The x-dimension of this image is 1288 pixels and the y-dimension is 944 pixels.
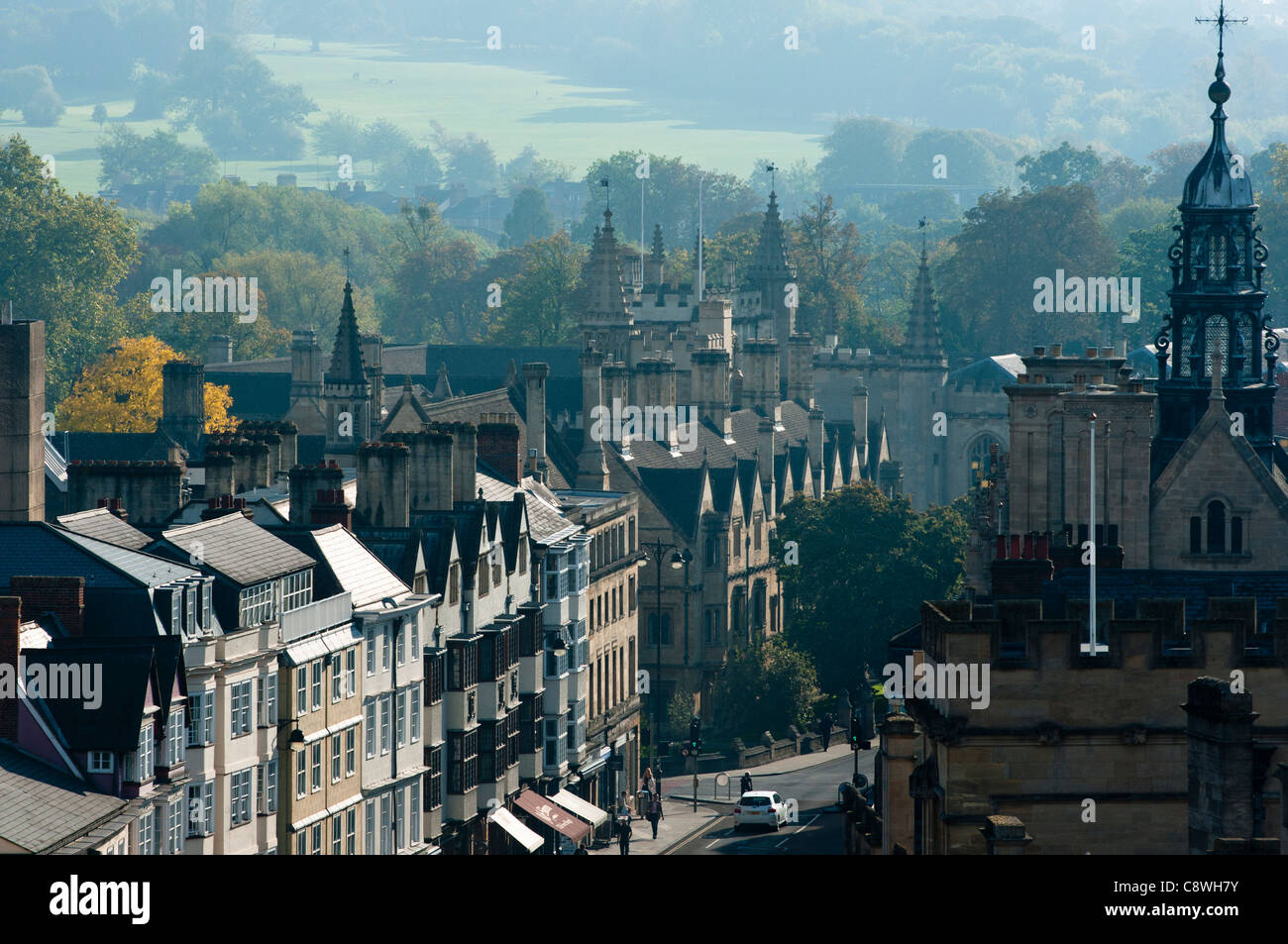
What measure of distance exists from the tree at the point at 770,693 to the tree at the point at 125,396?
155 ft

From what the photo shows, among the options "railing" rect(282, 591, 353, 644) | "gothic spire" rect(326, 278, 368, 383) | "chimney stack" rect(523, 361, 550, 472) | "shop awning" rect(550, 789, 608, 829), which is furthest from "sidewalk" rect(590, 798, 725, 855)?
"gothic spire" rect(326, 278, 368, 383)

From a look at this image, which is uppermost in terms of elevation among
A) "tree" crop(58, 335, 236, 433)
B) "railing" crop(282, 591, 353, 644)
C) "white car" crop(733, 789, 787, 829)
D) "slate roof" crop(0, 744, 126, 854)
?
A: "tree" crop(58, 335, 236, 433)

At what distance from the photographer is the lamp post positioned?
104250 mm

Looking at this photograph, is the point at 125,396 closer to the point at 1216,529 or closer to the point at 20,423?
the point at 20,423

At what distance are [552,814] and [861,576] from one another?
33688mm

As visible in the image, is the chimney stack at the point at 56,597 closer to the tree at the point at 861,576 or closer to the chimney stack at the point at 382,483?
the chimney stack at the point at 382,483

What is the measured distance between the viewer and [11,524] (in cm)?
5288

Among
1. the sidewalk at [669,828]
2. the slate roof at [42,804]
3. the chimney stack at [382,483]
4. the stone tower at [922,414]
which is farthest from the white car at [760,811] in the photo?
the stone tower at [922,414]

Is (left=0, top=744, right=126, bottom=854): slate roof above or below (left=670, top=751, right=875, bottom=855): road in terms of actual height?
above

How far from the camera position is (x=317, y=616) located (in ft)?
190

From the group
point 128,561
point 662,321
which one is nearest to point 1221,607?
point 128,561

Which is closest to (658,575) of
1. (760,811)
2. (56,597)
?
(760,811)

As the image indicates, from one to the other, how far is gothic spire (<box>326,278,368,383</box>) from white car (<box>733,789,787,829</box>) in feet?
120

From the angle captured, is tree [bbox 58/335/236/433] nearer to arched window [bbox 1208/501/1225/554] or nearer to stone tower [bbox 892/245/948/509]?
stone tower [bbox 892/245/948/509]
